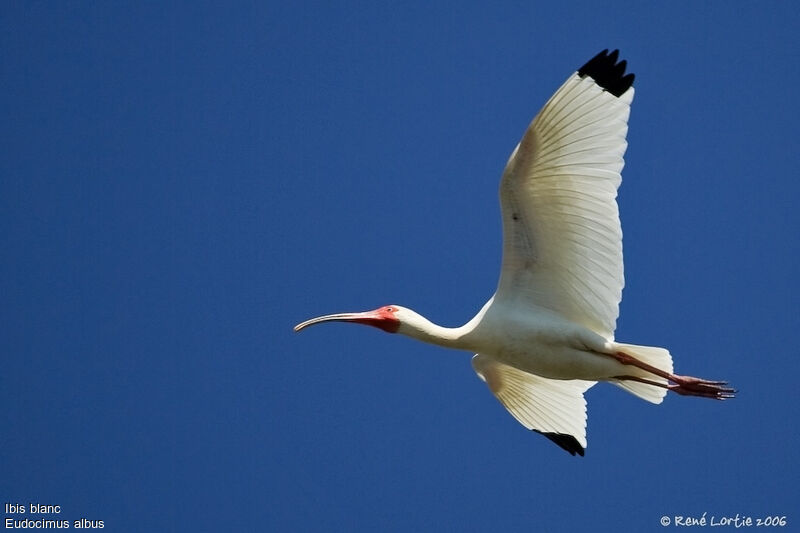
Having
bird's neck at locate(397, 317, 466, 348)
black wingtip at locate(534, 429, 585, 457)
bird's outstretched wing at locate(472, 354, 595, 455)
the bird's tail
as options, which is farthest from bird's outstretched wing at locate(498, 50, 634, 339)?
black wingtip at locate(534, 429, 585, 457)

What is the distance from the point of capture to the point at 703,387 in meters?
11.9

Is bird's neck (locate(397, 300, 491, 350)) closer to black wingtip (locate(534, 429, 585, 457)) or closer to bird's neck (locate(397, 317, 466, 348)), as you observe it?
bird's neck (locate(397, 317, 466, 348))

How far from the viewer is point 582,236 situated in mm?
11258

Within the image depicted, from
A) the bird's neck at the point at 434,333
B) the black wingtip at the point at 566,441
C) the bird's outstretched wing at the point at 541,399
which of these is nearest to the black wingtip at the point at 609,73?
the bird's neck at the point at 434,333

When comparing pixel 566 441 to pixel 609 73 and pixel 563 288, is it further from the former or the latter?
pixel 609 73

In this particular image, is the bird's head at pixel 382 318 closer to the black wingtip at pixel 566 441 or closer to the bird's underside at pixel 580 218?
the bird's underside at pixel 580 218

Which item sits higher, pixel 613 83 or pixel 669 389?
pixel 613 83

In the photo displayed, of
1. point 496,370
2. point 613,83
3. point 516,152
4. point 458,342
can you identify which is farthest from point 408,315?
point 613,83

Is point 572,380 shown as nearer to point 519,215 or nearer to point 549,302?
point 549,302

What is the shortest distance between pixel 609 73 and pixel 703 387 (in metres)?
3.71

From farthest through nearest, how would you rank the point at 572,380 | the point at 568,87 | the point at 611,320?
the point at 572,380
the point at 611,320
the point at 568,87

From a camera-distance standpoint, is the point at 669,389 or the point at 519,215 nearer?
the point at 519,215

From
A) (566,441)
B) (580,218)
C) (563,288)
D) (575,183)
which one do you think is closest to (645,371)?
(563,288)

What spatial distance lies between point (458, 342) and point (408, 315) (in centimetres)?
70
